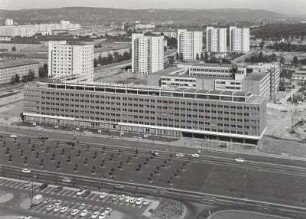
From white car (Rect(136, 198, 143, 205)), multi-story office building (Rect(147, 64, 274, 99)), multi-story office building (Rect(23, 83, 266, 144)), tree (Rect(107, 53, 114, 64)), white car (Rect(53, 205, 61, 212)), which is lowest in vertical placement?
white car (Rect(53, 205, 61, 212))

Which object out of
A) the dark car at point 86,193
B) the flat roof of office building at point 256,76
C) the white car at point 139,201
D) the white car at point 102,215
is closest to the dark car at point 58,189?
the dark car at point 86,193

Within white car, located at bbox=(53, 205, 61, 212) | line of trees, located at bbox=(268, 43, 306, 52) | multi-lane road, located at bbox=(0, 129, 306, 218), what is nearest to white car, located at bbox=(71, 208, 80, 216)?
white car, located at bbox=(53, 205, 61, 212)

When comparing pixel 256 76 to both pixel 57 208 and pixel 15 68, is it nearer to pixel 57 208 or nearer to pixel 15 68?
pixel 57 208

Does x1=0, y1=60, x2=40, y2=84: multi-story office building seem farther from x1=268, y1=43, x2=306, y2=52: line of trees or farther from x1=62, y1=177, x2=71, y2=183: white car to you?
x1=268, y1=43, x2=306, y2=52: line of trees

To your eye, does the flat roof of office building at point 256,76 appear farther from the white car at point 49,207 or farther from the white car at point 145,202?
the white car at point 49,207

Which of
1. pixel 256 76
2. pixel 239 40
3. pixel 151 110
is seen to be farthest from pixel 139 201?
pixel 239 40

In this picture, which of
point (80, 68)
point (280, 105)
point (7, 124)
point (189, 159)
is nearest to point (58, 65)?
point (80, 68)
